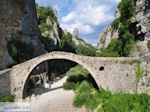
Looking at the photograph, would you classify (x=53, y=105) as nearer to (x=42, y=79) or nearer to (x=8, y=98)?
(x=8, y=98)

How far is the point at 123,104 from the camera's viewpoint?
5992mm

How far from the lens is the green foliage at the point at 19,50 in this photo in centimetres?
1239

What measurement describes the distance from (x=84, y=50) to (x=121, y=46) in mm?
23566

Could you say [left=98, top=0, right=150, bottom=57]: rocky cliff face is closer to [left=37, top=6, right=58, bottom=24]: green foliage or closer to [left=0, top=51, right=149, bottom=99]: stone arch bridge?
[left=0, top=51, right=149, bottom=99]: stone arch bridge

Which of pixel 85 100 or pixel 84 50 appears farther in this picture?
pixel 84 50

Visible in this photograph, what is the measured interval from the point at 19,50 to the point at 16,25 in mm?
3770

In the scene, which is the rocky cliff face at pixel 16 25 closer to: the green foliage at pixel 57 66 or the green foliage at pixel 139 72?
the green foliage at pixel 57 66

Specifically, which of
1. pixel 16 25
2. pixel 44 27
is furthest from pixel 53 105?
pixel 44 27

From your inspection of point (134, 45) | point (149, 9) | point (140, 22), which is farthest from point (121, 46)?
point (149, 9)

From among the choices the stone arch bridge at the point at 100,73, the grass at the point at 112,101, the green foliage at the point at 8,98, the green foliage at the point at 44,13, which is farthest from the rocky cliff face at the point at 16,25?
the green foliage at the point at 44,13

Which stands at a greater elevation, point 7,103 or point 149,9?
point 149,9

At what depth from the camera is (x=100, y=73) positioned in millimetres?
9422

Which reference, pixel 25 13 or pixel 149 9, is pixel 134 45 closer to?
pixel 149 9

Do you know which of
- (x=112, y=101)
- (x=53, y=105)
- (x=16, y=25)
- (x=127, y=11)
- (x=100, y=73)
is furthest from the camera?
(x=127, y=11)
